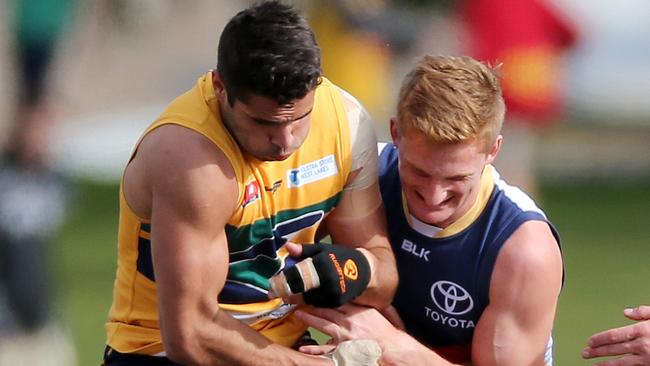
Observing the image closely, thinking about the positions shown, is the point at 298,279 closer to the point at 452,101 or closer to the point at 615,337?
the point at 452,101

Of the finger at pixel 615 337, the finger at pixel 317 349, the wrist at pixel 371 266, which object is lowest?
the finger at pixel 317 349

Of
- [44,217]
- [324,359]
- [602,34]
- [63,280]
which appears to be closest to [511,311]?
[324,359]

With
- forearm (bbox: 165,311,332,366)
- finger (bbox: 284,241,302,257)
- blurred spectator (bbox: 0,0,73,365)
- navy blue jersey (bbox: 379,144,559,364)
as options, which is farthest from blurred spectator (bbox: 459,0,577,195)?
forearm (bbox: 165,311,332,366)

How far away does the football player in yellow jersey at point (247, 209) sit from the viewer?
171 inches

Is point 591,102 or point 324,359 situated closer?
point 324,359

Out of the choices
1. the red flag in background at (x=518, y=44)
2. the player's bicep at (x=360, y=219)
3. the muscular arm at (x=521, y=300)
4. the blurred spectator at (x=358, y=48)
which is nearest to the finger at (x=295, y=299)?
the player's bicep at (x=360, y=219)

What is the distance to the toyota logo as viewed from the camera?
4809 mm

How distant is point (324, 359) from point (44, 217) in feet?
15.7

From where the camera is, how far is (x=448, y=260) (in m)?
4.81

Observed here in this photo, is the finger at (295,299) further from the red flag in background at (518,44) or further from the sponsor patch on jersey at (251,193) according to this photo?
the red flag in background at (518,44)

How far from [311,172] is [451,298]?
65 centimetres

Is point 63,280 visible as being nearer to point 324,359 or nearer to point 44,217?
point 44,217

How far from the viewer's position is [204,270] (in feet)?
14.6

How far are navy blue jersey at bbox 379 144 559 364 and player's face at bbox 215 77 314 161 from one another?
62 centimetres
